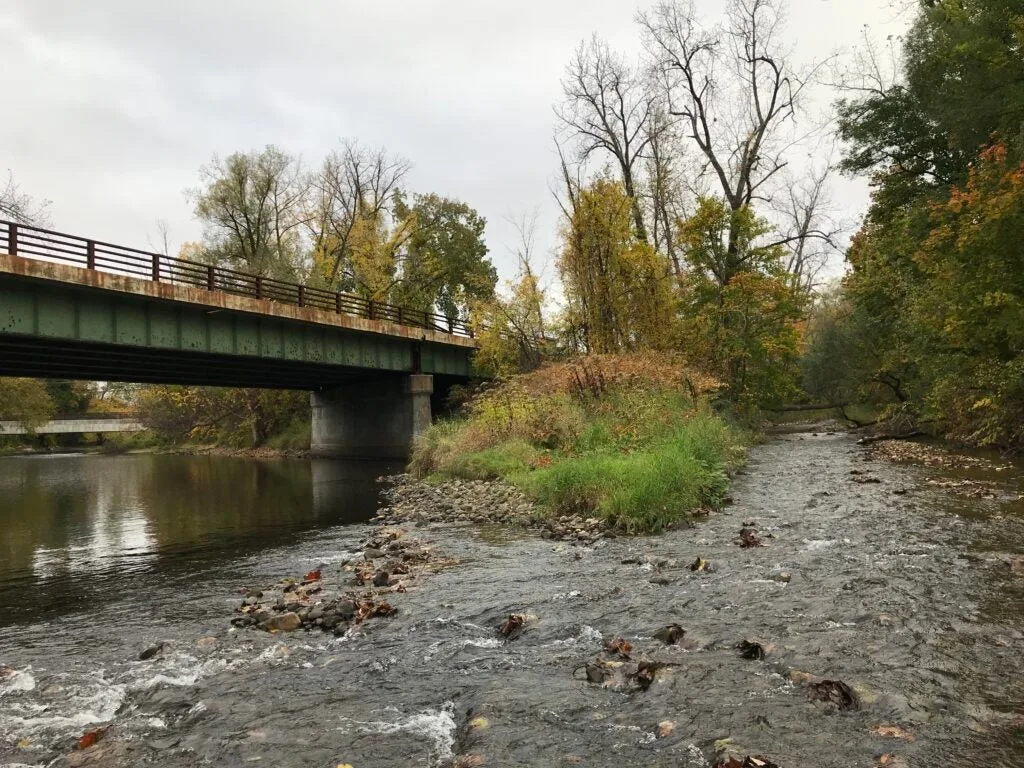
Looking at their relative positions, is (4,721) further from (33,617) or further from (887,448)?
(887,448)

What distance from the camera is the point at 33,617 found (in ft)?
27.2

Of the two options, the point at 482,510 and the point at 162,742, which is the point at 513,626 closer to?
the point at 162,742

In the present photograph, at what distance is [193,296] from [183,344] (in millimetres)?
1835

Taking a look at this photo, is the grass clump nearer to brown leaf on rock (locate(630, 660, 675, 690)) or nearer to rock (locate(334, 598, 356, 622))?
rock (locate(334, 598, 356, 622))

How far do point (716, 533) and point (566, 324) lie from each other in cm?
1880

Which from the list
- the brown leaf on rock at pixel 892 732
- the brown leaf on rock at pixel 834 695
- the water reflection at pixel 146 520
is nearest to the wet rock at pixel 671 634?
the brown leaf on rock at pixel 834 695

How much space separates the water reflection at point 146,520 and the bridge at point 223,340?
4.97 meters

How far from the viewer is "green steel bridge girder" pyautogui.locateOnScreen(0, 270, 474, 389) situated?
18.9 metres

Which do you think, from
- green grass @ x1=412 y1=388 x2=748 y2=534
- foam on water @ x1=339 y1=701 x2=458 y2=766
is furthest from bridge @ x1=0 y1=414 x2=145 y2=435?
foam on water @ x1=339 y1=701 x2=458 y2=766

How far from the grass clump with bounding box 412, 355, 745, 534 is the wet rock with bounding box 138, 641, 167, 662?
22.6ft

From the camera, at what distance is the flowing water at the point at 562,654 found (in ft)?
13.9

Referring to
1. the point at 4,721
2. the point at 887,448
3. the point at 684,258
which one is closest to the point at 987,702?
the point at 4,721

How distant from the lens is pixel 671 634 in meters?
5.79

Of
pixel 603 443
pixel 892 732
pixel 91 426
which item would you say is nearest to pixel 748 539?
pixel 892 732
